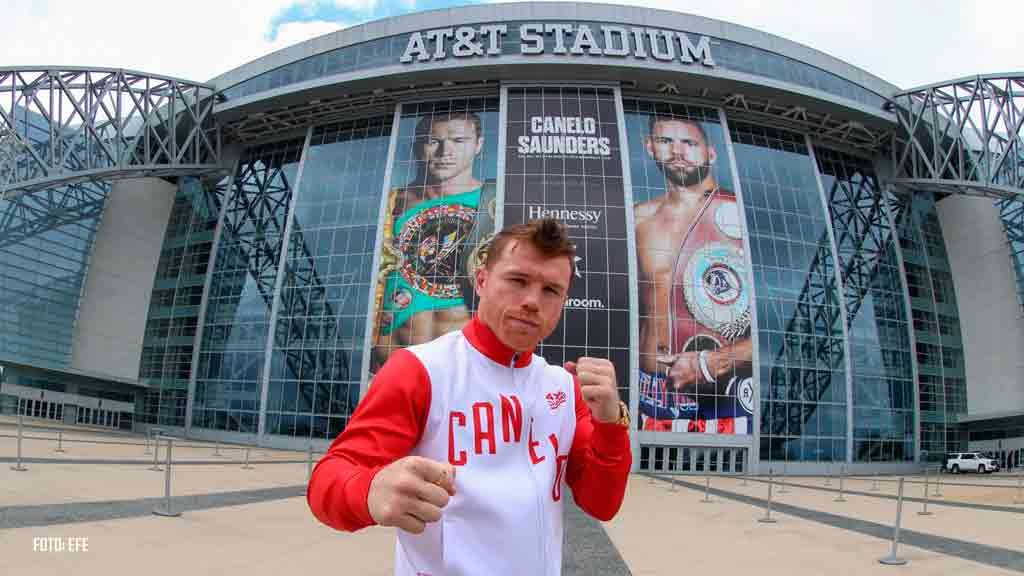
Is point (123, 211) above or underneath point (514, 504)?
above

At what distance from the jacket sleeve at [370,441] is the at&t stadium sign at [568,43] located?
33.8 metres

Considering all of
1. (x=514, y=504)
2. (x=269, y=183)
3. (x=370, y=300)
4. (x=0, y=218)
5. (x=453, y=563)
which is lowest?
(x=453, y=563)

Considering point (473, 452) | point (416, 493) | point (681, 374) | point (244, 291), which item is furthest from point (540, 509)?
point (244, 291)

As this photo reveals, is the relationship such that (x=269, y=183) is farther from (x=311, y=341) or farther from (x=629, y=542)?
(x=629, y=542)

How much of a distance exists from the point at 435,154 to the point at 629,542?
91.6 ft

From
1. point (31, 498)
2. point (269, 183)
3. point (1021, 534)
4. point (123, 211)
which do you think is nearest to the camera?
point (31, 498)

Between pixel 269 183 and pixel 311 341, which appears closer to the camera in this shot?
pixel 311 341

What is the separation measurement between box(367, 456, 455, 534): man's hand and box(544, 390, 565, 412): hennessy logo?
72 cm

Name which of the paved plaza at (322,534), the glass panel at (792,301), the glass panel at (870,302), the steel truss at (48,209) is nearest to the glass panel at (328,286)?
the steel truss at (48,209)

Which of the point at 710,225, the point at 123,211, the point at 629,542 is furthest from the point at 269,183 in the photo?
the point at 629,542

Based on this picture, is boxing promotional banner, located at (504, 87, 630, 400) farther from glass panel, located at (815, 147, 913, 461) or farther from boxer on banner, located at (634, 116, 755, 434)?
glass panel, located at (815, 147, 913, 461)

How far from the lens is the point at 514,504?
1796mm

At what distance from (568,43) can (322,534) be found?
3066 cm

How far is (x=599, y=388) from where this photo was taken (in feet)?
6.19
